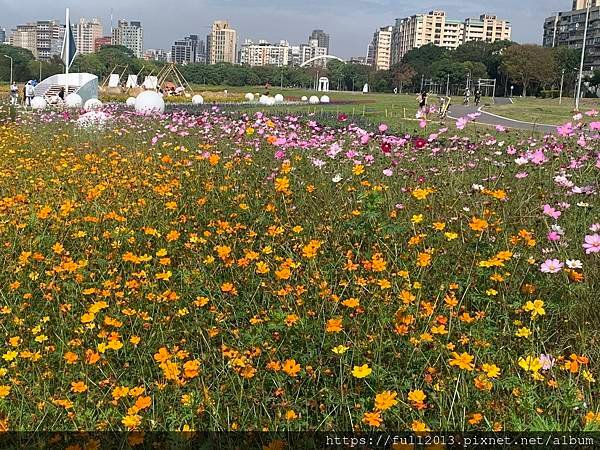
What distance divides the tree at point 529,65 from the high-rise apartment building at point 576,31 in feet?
80.7

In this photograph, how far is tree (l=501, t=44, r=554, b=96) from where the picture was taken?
6456 cm

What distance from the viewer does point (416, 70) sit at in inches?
3430

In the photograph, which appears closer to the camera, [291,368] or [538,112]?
[291,368]

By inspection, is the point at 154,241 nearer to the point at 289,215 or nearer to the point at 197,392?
the point at 289,215

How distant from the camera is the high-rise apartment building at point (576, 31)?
89438mm

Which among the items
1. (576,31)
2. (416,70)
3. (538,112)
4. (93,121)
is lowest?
(93,121)

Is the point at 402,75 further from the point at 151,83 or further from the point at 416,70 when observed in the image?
the point at 151,83

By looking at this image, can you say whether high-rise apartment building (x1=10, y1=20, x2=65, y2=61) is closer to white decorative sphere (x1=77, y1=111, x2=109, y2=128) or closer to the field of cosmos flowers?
white decorative sphere (x1=77, y1=111, x2=109, y2=128)

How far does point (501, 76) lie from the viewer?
73.6m

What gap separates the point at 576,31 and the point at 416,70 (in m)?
29.8

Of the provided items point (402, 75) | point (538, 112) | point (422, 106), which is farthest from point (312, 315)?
point (402, 75)

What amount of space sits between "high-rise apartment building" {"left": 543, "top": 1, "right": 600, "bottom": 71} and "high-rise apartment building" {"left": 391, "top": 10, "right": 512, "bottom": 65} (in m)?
22.1

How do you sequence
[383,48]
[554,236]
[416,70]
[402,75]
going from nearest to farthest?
[554,236]
[402,75]
[416,70]
[383,48]

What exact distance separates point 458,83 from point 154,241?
77583 millimetres
